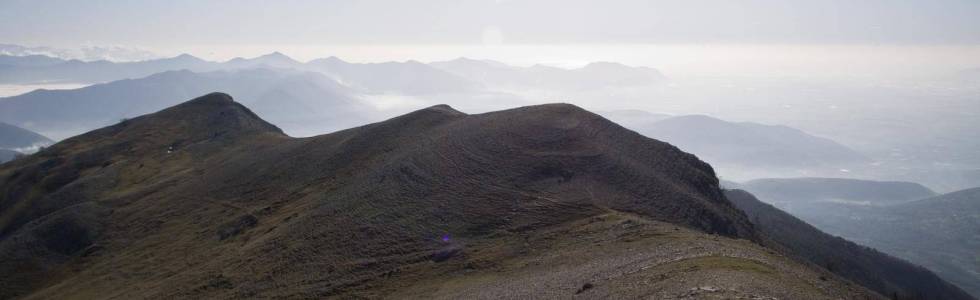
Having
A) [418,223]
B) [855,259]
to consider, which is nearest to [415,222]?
[418,223]

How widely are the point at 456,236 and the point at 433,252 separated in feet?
8.47

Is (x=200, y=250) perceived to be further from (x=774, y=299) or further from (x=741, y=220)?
(x=741, y=220)

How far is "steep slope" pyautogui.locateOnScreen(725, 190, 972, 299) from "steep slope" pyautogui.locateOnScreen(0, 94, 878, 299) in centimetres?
2334

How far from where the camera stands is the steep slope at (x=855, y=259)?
67.6 metres

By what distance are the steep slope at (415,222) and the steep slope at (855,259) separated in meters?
23.3

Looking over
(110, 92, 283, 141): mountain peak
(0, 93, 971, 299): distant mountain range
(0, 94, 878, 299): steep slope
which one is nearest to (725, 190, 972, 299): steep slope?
(0, 93, 971, 299): distant mountain range

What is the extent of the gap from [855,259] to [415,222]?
65478 mm

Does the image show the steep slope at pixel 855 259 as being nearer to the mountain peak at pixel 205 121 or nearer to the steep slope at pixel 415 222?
the steep slope at pixel 415 222

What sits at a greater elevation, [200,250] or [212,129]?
[212,129]

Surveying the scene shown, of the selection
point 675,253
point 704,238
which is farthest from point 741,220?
point 675,253

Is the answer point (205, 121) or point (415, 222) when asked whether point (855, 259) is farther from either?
point (205, 121)

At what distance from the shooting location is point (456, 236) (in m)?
39.1

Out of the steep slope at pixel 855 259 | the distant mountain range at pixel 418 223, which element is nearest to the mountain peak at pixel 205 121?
the distant mountain range at pixel 418 223

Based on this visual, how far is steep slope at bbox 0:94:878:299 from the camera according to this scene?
29.7 metres
